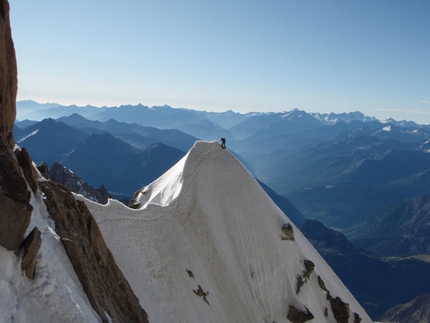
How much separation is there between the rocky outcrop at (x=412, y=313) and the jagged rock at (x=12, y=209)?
194084 mm

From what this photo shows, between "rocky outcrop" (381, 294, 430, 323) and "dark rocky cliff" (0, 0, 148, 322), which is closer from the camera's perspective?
"dark rocky cliff" (0, 0, 148, 322)

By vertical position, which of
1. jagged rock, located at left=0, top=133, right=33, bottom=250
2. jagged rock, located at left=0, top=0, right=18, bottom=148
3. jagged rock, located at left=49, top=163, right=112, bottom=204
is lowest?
jagged rock, located at left=49, top=163, right=112, bottom=204

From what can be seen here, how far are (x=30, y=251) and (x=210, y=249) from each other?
22.6 meters

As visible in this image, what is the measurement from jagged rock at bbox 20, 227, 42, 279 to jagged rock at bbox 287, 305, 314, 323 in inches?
1107

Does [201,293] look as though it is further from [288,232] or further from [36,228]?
[36,228]

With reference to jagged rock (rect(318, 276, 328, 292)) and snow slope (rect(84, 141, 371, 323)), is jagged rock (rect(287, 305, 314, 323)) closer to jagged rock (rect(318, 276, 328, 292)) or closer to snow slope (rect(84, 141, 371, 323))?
snow slope (rect(84, 141, 371, 323))

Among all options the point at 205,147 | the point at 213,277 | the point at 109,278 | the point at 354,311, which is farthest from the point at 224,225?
the point at 354,311

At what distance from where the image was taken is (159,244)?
33250 millimetres

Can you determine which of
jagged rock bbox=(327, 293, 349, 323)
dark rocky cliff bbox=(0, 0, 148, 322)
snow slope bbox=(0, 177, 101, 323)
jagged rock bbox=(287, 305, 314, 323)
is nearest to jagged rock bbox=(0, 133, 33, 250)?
dark rocky cliff bbox=(0, 0, 148, 322)

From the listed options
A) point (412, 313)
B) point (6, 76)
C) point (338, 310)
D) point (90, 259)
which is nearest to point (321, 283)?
point (338, 310)

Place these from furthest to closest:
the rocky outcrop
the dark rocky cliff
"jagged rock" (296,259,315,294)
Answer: the rocky outcrop
"jagged rock" (296,259,315,294)
the dark rocky cliff

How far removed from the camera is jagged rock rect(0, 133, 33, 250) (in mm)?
14914

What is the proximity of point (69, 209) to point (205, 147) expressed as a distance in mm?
24636

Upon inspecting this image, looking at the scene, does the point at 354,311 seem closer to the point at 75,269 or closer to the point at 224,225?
the point at 224,225
